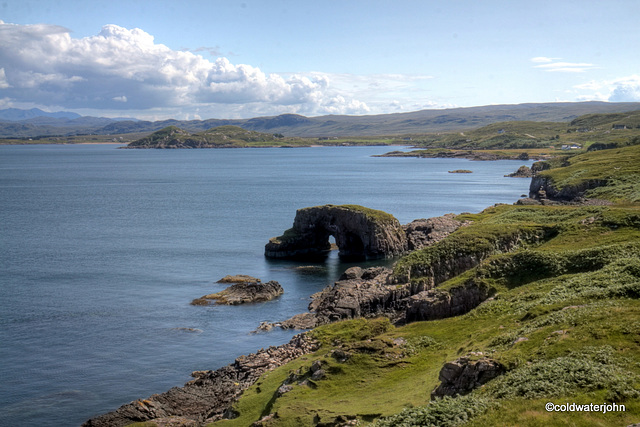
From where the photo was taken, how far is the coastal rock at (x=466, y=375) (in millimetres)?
26828

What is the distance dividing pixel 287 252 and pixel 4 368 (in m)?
49.7

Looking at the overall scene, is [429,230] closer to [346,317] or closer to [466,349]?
[346,317]

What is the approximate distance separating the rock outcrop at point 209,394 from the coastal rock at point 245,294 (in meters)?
19.0

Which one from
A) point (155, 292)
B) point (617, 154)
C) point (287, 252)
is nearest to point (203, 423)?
point (155, 292)

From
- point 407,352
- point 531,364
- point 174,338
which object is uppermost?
point 531,364

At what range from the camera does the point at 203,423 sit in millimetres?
37031

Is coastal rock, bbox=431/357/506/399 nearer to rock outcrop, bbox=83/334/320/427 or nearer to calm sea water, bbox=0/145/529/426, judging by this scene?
→ rock outcrop, bbox=83/334/320/427

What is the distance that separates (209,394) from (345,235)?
54339 mm

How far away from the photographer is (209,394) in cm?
4191

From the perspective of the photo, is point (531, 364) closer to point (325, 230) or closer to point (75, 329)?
point (75, 329)

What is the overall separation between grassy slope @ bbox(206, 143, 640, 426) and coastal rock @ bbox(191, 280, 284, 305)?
777 inches

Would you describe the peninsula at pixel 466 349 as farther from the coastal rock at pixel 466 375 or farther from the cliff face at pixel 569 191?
the cliff face at pixel 569 191

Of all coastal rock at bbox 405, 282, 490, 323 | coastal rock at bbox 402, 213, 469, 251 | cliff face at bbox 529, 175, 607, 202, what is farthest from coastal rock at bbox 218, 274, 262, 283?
cliff face at bbox 529, 175, 607, 202

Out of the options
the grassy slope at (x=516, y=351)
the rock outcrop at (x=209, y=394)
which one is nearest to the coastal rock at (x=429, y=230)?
the grassy slope at (x=516, y=351)
